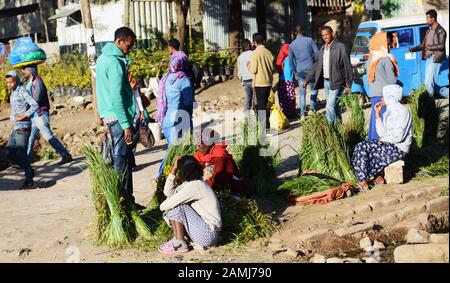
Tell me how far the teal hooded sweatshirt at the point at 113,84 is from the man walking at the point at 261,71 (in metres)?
5.47

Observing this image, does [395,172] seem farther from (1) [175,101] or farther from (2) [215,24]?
(2) [215,24]

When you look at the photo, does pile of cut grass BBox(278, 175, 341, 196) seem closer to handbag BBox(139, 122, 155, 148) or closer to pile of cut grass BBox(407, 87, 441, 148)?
handbag BBox(139, 122, 155, 148)

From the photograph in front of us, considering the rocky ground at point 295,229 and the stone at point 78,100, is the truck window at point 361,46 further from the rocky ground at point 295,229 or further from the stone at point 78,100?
the stone at point 78,100

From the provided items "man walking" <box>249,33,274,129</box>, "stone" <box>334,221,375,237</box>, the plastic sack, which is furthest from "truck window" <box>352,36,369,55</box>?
"stone" <box>334,221,375,237</box>

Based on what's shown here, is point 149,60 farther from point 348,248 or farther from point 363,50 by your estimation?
point 348,248

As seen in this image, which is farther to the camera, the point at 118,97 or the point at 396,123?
the point at 396,123

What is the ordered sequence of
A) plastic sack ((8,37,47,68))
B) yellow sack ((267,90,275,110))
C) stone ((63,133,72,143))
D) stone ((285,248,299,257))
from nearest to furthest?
stone ((285,248,299,257)), plastic sack ((8,37,47,68)), yellow sack ((267,90,275,110)), stone ((63,133,72,143))

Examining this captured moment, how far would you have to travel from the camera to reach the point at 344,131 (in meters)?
9.45

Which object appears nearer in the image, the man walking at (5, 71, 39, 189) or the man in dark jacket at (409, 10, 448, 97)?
the man walking at (5, 71, 39, 189)

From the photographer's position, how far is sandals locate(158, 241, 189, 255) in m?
6.66

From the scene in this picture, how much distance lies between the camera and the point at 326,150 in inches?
346

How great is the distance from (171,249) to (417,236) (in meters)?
2.15

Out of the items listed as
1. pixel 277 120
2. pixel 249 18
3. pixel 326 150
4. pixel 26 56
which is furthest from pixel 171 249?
pixel 249 18

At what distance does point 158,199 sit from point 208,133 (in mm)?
880
